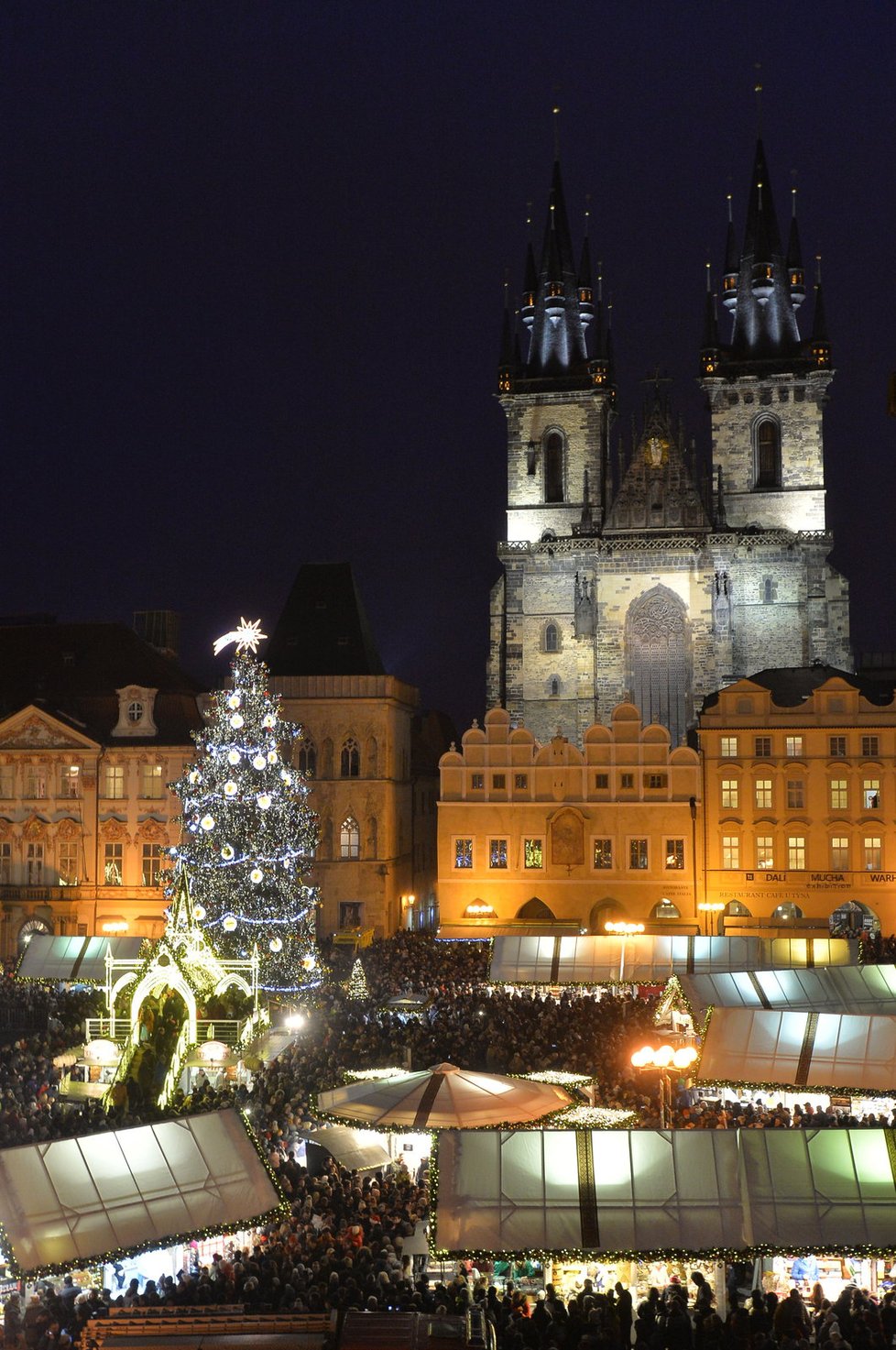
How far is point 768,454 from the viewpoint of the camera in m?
66.1

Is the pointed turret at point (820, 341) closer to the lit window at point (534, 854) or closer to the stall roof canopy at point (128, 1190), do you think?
the lit window at point (534, 854)

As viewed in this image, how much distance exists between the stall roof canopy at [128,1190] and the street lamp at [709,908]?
3260 centimetres

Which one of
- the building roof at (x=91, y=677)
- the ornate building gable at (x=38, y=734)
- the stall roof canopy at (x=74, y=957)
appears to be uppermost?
the building roof at (x=91, y=677)

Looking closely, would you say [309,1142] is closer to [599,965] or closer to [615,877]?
[599,965]

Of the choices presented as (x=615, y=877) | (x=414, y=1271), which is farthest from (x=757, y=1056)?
(x=615, y=877)

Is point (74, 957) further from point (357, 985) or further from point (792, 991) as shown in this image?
point (792, 991)

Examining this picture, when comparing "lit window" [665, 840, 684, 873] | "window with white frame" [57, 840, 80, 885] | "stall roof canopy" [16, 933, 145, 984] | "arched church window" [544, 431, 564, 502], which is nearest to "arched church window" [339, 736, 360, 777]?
"window with white frame" [57, 840, 80, 885]

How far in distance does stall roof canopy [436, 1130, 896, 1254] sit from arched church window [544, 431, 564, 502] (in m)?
50.6

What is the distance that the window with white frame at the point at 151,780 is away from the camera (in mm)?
53750

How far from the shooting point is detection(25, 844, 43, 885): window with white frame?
177 ft

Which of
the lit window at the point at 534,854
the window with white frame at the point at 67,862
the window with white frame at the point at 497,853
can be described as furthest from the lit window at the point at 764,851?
the window with white frame at the point at 67,862

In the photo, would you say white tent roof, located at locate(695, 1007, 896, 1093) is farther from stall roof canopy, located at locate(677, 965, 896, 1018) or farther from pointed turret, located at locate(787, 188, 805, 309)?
pointed turret, located at locate(787, 188, 805, 309)

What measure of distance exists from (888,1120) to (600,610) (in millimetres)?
40327

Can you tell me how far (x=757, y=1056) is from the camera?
26.3 metres
